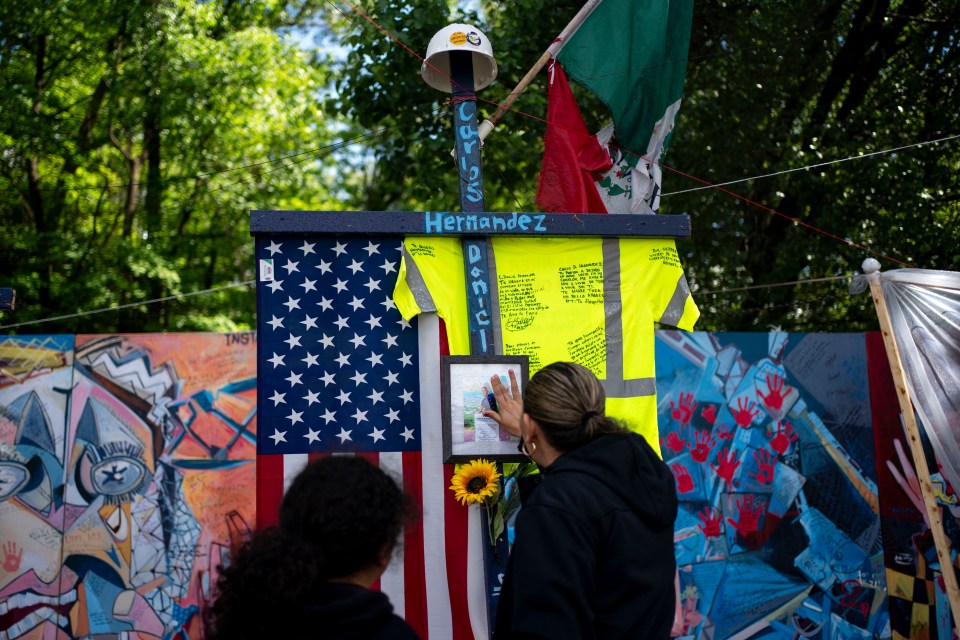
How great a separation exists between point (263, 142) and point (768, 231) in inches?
314

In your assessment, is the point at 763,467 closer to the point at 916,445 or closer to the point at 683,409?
the point at 683,409

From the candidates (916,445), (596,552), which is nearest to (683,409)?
(916,445)

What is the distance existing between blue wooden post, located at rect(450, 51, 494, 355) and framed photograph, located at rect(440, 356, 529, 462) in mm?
182

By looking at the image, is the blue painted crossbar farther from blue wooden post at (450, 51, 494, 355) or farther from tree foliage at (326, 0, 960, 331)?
tree foliage at (326, 0, 960, 331)

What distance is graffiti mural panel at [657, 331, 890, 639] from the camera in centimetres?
641

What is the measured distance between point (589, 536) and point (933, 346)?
3.72 metres

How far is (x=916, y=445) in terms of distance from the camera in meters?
5.05

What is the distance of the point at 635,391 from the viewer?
432 centimetres

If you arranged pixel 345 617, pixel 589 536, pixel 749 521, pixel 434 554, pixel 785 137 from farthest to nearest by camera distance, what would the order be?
1. pixel 785 137
2. pixel 749 521
3. pixel 434 554
4. pixel 589 536
5. pixel 345 617

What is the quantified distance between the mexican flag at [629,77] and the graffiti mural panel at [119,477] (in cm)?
331

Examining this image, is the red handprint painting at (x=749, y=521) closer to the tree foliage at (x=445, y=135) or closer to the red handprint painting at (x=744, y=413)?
the red handprint painting at (x=744, y=413)

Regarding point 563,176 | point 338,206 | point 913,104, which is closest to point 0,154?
point 338,206

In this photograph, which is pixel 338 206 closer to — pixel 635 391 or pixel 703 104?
pixel 703 104

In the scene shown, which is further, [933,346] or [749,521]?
[749,521]
